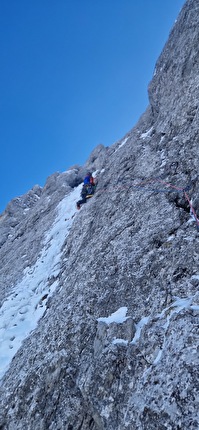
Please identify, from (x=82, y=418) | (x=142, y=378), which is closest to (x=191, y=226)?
(x=142, y=378)

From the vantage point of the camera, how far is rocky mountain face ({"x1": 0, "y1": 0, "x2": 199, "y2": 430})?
581cm

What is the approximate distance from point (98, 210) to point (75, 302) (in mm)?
6533

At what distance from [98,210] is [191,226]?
24.9 ft

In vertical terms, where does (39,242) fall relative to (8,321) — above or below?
above

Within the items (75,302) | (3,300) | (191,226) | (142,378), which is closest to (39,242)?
(3,300)

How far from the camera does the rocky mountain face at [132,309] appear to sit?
5812 millimetres

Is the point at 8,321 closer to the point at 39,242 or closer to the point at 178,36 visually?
the point at 39,242

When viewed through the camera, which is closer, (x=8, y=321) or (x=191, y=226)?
(x=191, y=226)

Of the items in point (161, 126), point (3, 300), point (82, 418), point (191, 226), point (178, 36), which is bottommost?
point (82, 418)

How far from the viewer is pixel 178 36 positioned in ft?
59.8

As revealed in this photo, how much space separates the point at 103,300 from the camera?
9195 mm

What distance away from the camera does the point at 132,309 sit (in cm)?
795

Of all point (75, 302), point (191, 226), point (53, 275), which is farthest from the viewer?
point (53, 275)

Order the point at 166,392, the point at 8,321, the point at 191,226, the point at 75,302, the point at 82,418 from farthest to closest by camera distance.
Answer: the point at 8,321, the point at 75,302, the point at 191,226, the point at 82,418, the point at 166,392
